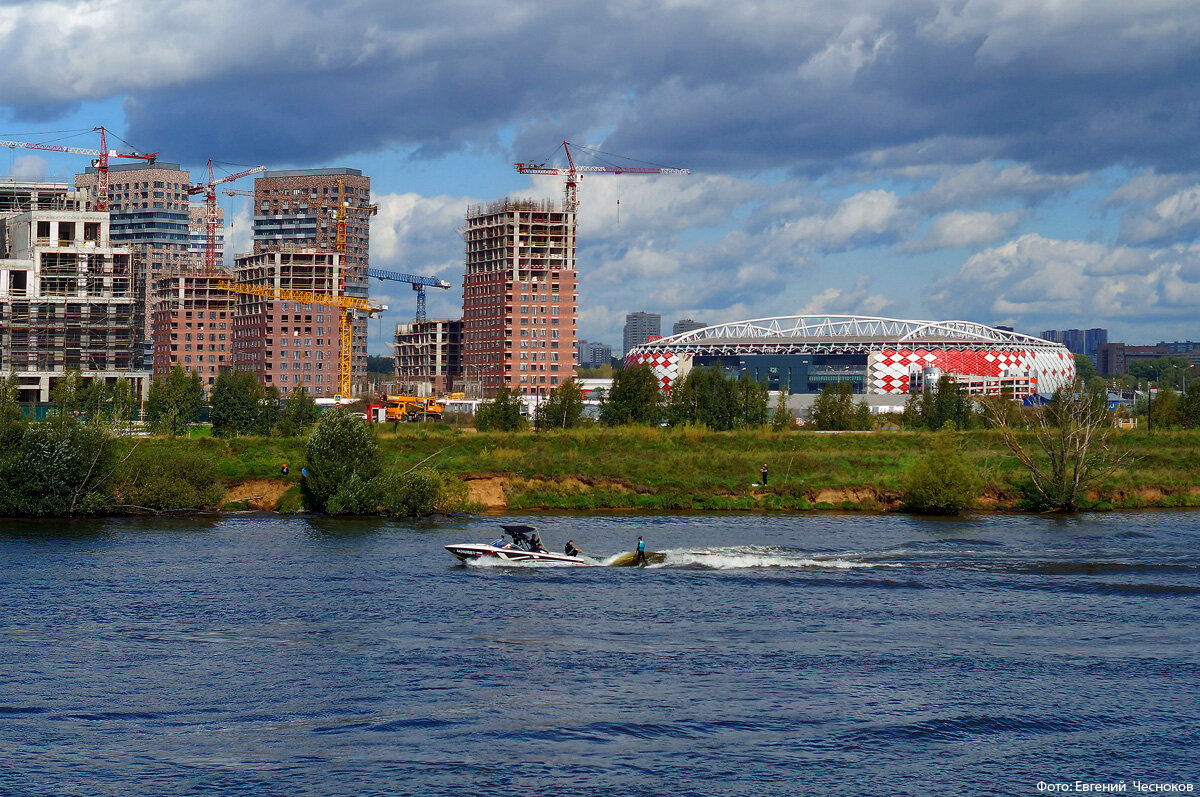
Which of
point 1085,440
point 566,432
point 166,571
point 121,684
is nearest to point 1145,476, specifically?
point 1085,440

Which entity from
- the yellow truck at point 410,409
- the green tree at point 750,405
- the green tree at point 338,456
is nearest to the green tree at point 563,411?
the green tree at point 750,405

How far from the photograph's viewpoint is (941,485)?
10212cm

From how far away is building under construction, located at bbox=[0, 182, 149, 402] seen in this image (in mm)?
183500

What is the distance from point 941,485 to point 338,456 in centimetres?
4792

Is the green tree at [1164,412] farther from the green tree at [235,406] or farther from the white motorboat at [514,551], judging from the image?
the green tree at [235,406]

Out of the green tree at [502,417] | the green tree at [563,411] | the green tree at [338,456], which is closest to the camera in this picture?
the green tree at [338,456]

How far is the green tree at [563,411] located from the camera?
158 metres

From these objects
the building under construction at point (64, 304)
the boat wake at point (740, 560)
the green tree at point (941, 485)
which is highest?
the building under construction at point (64, 304)

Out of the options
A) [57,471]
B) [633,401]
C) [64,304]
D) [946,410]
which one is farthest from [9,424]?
[946,410]

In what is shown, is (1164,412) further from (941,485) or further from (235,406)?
(235,406)

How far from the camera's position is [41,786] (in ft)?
122

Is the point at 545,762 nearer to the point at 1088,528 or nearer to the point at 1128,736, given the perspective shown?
the point at 1128,736

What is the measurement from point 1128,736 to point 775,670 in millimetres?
12918

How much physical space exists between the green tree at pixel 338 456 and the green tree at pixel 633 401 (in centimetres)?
6318
